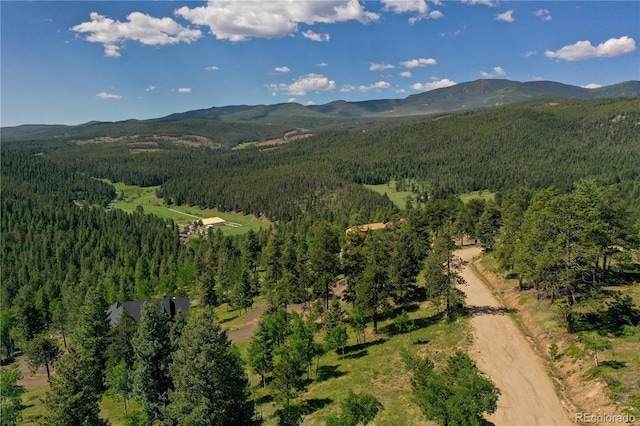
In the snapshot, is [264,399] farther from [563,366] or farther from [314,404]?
[563,366]

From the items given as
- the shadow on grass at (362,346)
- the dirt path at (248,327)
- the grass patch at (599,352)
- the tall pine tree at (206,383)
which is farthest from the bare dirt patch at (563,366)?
the dirt path at (248,327)

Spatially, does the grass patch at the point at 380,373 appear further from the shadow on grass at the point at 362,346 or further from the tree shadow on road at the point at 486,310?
the tree shadow on road at the point at 486,310

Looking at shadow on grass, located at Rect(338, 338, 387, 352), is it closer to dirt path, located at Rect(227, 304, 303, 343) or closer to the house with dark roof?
dirt path, located at Rect(227, 304, 303, 343)

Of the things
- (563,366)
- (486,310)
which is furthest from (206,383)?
(486,310)

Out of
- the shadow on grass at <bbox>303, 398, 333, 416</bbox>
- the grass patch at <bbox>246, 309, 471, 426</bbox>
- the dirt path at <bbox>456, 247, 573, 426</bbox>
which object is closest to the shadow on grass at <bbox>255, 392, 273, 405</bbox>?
the grass patch at <bbox>246, 309, 471, 426</bbox>

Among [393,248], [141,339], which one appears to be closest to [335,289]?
[393,248]

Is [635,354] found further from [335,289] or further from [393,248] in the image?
[335,289]
